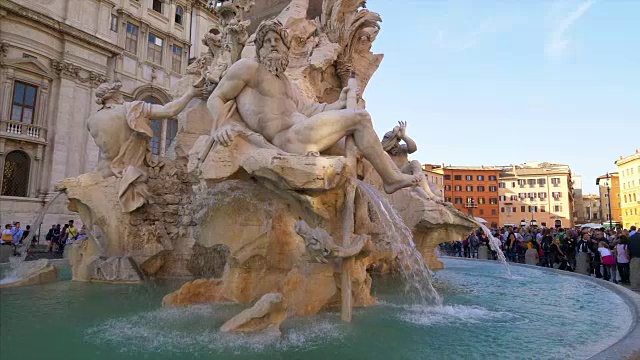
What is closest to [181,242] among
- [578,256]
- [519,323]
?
[519,323]

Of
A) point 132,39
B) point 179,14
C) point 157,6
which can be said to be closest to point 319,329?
point 132,39

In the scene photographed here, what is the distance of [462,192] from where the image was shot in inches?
2494

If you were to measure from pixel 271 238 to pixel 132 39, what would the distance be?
88.5 feet

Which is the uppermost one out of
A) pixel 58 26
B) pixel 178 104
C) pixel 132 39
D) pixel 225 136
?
pixel 132 39

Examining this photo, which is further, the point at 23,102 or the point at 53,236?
the point at 23,102

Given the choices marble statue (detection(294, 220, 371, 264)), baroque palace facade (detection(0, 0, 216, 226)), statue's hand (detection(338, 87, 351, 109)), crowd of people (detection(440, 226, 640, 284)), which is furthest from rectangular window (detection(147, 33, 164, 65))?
marble statue (detection(294, 220, 371, 264))

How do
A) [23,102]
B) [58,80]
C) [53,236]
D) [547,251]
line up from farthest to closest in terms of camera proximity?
[58,80] → [23,102] → [53,236] → [547,251]

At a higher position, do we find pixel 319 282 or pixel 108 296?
pixel 319 282

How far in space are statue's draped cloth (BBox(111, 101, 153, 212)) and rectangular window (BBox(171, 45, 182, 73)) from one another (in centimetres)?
2501

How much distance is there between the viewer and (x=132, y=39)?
2694cm

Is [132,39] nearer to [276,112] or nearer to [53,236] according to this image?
[53,236]

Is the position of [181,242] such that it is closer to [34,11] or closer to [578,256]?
[578,256]

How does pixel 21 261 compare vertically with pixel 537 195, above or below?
below

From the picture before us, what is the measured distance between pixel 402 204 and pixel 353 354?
436 centimetres
